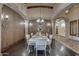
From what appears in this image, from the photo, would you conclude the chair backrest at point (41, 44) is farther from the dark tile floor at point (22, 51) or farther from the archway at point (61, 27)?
the archway at point (61, 27)

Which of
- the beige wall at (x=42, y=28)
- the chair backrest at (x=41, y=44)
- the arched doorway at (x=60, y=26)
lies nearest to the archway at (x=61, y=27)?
the arched doorway at (x=60, y=26)

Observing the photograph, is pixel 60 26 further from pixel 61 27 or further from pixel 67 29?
pixel 67 29

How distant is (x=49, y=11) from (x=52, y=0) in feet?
5.57

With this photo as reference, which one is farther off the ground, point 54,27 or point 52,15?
point 52,15


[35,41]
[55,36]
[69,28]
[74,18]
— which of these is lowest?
[35,41]

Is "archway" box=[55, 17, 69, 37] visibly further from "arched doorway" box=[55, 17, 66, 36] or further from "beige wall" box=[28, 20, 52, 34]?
"beige wall" box=[28, 20, 52, 34]

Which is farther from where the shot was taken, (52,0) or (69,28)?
(69,28)

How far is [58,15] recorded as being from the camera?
10.8ft

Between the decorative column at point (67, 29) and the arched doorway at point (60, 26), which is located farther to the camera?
the decorative column at point (67, 29)

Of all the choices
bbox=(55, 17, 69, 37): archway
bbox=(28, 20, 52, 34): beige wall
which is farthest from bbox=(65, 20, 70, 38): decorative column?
bbox=(28, 20, 52, 34): beige wall

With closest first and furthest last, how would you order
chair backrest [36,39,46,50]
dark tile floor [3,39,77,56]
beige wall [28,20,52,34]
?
beige wall [28,20,52,34], dark tile floor [3,39,77,56], chair backrest [36,39,46,50]

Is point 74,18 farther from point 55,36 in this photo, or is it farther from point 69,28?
point 55,36

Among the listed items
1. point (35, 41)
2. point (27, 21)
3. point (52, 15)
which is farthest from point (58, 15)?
point (35, 41)

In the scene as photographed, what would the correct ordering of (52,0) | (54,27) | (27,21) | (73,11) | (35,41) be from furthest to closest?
(35,41)
(73,11)
(54,27)
(27,21)
(52,0)
